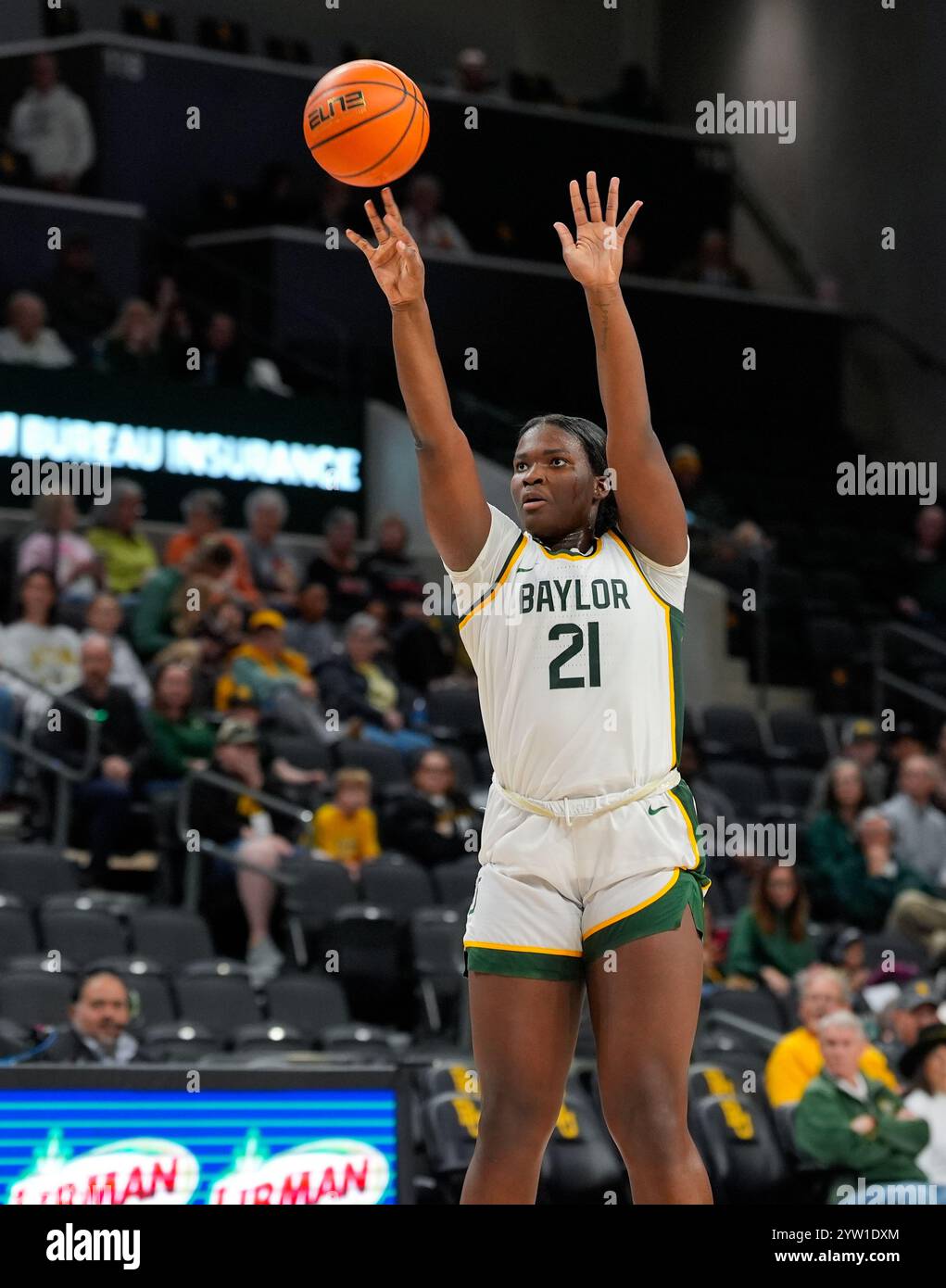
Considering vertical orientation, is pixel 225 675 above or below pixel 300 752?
above

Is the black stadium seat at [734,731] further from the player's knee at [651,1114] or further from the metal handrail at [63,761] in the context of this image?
the player's knee at [651,1114]

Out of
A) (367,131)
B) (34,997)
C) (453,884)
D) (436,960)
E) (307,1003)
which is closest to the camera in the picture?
(367,131)

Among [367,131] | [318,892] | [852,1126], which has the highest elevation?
[367,131]

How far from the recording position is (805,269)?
1936cm

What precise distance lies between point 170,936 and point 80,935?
50 centimetres

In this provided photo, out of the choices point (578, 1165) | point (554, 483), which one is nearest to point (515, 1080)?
point (554, 483)

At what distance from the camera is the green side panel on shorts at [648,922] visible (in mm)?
3861

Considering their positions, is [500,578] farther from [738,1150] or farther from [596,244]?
[738,1150]

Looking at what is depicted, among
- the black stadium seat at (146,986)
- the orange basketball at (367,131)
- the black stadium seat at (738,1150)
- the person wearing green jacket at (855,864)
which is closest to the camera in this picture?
the orange basketball at (367,131)

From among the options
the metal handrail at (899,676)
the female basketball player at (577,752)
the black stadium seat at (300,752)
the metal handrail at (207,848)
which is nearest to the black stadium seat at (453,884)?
the metal handrail at (207,848)

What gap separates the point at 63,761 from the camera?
10188mm

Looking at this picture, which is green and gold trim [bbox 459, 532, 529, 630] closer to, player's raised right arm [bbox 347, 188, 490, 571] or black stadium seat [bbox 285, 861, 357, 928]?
player's raised right arm [bbox 347, 188, 490, 571]

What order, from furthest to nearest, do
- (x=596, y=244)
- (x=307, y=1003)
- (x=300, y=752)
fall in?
(x=300, y=752) → (x=307, y=1003) → (x=596, y=244)

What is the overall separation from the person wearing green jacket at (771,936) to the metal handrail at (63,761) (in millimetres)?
3125
